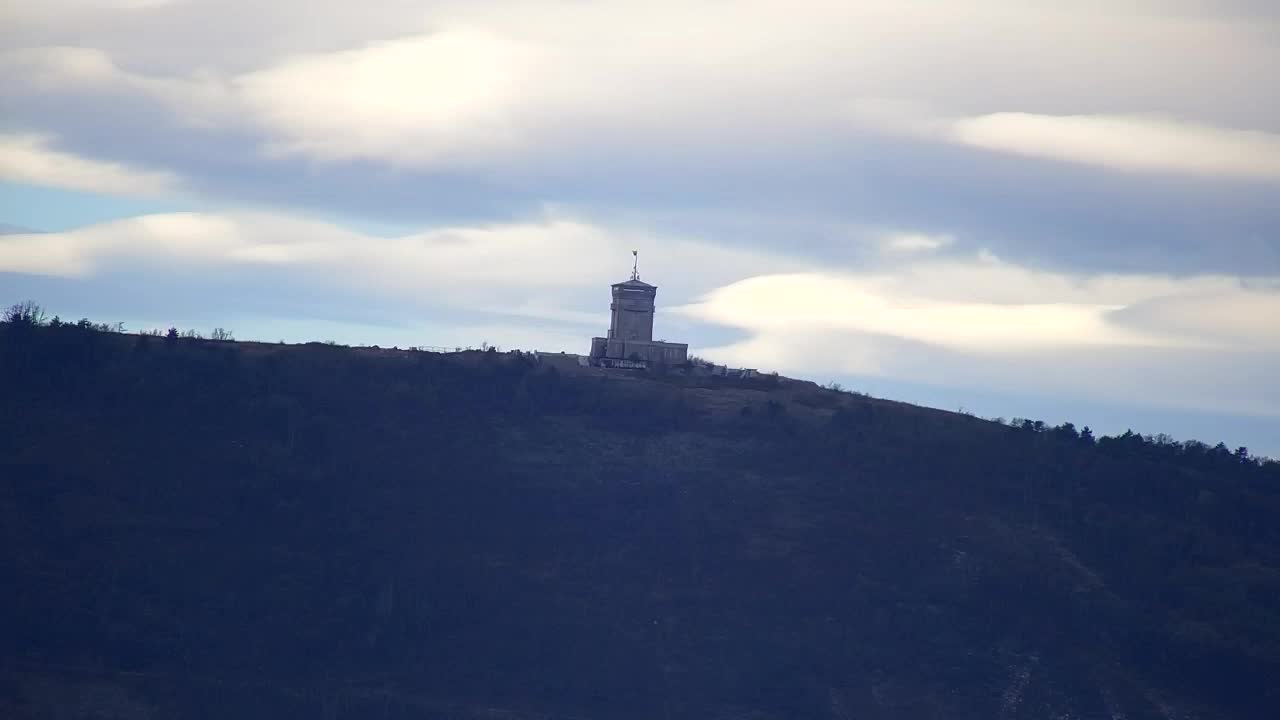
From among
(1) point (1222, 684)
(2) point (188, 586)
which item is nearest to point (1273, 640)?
(1) point (1222, 684)

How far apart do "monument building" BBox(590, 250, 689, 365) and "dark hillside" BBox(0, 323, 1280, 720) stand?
3.25m

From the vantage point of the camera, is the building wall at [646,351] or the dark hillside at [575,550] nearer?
the dark hillside at [575,550]

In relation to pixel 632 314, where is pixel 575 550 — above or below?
below

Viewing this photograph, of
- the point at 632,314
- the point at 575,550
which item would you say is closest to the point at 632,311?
the point at 632,314

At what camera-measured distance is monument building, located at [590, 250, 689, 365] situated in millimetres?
117688

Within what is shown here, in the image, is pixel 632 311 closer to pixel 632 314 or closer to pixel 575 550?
pixel 632 314

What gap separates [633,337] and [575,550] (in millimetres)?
22066

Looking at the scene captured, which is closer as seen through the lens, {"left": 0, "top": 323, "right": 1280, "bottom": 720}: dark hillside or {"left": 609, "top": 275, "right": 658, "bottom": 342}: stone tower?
{"left": 0, "top": 323, "right": 1280, "bottom": 720}: dark hillside

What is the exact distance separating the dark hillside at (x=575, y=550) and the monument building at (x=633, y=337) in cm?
325

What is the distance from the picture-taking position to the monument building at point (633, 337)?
4633 inches

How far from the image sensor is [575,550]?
103188 mm

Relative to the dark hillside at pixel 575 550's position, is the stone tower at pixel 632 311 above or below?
above

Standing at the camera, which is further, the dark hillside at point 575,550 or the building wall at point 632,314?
the building wall at point 632,314

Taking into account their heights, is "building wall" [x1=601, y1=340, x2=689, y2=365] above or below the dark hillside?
above
